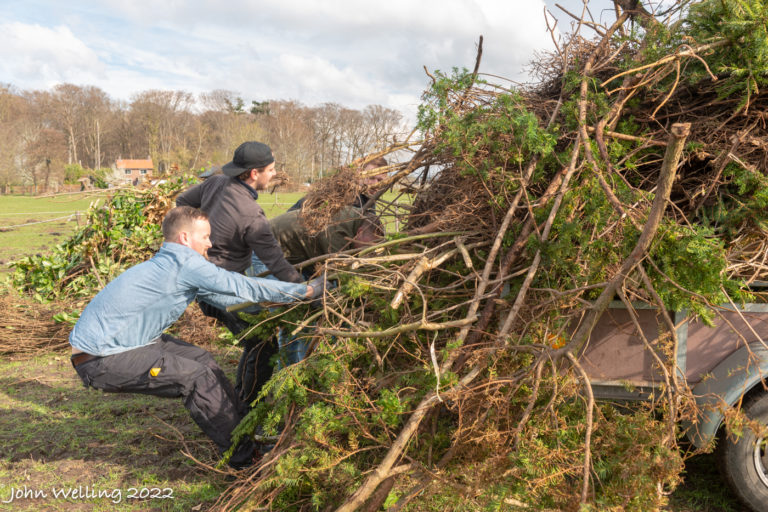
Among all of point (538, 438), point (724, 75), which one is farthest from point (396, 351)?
point (724, 75)

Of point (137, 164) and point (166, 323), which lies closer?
point (166, 323)

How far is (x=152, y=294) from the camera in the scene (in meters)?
3.37

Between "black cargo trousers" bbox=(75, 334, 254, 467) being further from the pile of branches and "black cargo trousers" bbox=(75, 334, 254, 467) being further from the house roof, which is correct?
the house roof

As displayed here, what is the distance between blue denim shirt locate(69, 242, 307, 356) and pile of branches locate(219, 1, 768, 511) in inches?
10.6

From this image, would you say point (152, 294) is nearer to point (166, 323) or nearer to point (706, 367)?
point (166, 323)

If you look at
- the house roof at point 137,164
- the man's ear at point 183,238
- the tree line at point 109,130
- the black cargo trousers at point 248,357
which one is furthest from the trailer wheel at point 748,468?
the house roof at point 137,164

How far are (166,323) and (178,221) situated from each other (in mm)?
679

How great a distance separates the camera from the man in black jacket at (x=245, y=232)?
12.7 feet

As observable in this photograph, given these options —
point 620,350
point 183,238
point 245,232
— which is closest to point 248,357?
point 245,232

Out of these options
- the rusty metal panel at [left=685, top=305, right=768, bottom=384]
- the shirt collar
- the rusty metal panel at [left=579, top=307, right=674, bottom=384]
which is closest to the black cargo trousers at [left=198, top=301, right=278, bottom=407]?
the shirt collar

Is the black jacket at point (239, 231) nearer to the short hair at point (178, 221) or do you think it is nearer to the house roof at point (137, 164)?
the short hair at point (178, 221)

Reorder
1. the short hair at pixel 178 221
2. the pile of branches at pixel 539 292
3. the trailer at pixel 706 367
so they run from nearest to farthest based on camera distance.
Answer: the pile of branches at pixel 539 292 → the trailer at pixel 706 367 → the short hair at pixel 178 221

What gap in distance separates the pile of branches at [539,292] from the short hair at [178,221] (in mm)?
818

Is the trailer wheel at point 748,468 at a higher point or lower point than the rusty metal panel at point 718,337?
lower
